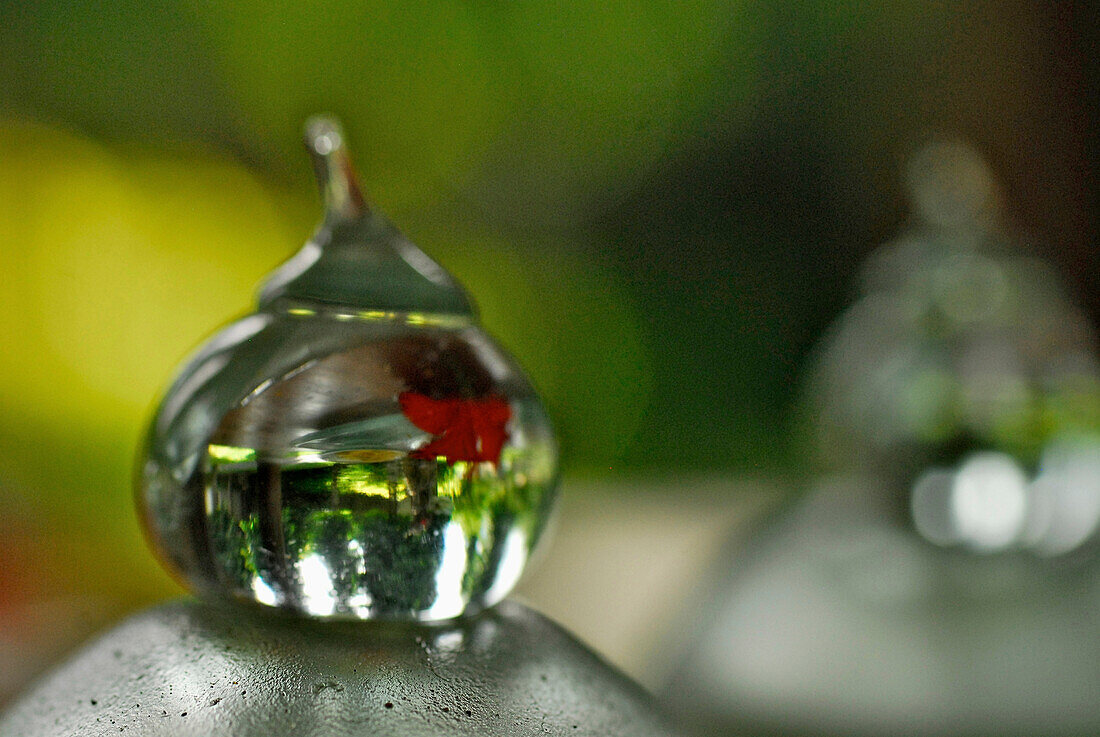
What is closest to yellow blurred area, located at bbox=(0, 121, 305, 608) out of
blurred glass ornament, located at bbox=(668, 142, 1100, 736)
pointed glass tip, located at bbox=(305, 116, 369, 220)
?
blurred glass ornament, located at bbox=(668, 142, 1100, 736)

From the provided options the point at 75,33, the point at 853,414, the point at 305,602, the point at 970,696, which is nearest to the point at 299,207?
the point at 75,33

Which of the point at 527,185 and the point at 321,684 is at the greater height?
the point at 527,185

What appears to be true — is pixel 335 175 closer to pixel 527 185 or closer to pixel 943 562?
pixel 943 562

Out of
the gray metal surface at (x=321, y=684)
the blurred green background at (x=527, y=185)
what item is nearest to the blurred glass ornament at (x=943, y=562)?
the gray metal surface at (x=321, y=684)

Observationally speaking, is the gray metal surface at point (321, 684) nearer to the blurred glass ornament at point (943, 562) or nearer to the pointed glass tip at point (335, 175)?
the pointed glass tip at point (335, 175)

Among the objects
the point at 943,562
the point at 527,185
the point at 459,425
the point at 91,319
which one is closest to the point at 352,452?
the point at 459,425
